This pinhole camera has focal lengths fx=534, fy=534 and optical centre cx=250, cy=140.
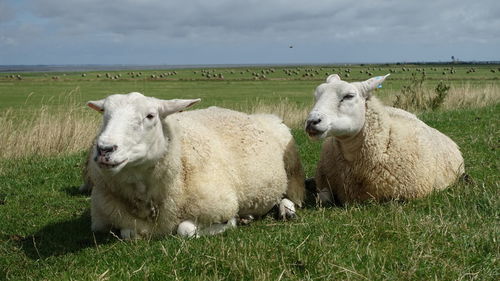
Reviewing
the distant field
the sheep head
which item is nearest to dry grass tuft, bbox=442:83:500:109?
the distant field

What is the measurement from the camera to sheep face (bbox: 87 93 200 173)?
4516 millimetres

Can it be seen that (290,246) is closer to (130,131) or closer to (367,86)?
(130,131)

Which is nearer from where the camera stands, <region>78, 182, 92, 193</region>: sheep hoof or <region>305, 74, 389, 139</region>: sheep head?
<region>305, 74, 389, 139</region>: sheep head

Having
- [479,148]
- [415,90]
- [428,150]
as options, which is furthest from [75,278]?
[415,90]

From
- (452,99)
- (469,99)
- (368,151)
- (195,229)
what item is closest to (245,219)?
(195,229)

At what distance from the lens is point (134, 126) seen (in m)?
4.80

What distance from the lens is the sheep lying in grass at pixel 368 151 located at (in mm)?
6434

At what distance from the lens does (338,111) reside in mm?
6402

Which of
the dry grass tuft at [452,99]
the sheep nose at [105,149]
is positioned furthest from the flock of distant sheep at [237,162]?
the dry grass tuft at [452,99]

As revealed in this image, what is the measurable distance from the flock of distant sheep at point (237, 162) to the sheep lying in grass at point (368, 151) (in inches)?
0.5

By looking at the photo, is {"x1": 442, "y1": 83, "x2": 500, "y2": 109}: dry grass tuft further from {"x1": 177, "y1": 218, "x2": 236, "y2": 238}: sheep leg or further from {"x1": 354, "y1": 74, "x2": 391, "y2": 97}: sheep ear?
{"x1": 177, "y1": 218, "x2": 236, "y2": 238}: sheep leg

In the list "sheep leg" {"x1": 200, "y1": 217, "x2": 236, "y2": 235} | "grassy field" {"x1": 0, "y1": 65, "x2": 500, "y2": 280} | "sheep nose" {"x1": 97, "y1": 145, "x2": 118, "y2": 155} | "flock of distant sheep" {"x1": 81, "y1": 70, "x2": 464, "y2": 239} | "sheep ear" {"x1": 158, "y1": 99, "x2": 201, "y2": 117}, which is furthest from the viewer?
"sheep leg" {"x1": 200, "y1": 217, "x2": 236, "y2": 235}

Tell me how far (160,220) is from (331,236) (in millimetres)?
1794

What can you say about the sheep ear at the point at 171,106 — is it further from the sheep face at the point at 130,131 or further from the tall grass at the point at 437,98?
the tall grass at the point at 437,98
